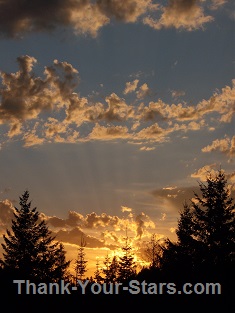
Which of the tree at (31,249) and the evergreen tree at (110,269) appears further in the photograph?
the evergreen tree at (110,269)

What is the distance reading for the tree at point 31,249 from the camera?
4116 centimetres

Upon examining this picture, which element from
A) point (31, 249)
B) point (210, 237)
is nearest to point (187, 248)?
point (210, 237)

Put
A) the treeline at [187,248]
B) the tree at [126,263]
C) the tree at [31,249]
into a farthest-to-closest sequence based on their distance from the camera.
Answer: the tree at [126,263] < the tree at [31,249] < the treeline at [187,248]

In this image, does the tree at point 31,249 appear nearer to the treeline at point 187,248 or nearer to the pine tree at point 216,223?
the treeline at point 187,248

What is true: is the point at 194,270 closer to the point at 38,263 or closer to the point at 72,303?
the point at 72,303

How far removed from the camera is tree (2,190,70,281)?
41.2 m

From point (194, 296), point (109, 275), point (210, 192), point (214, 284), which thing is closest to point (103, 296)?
point (194, 296)

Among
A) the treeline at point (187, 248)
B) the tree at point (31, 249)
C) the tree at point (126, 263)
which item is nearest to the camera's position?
the treeline at point (187, 248)

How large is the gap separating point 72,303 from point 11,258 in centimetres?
→ 2369

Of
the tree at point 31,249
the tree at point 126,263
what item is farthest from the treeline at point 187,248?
the tree at point 126,263

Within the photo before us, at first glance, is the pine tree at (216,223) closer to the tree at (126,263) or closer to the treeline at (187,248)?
the treeline at (187,248)

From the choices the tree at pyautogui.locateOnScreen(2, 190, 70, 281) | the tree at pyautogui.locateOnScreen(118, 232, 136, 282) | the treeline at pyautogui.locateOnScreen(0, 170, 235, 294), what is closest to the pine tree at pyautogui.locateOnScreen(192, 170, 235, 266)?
the treeline at pyautogui.locateOnScreen(0, 170, 235, 294)

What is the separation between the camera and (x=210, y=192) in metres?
33.4

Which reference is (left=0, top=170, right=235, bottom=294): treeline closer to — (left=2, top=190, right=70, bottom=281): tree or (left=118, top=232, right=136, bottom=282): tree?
(left=2, top=190, right=70, bottom=281): tree
